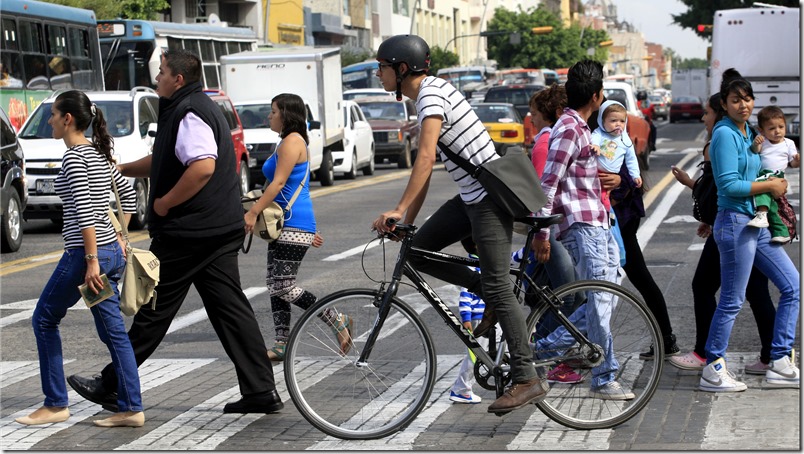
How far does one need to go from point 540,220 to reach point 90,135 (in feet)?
43.1

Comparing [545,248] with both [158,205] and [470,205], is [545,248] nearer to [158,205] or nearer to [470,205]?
[470,205]

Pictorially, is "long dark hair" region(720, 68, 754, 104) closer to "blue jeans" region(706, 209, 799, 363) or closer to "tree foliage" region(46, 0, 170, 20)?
"blue jeans" region(706, 209, 799, 363)

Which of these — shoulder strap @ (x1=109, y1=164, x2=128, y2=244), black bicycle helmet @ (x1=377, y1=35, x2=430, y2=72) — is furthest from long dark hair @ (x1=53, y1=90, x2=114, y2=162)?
black bicycle helmet @ (x1=377, y1=35, x2=430, y2=72)

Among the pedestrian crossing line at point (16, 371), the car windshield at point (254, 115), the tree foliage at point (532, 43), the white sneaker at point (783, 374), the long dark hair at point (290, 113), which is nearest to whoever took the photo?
the white sneaker at point (783, 374)

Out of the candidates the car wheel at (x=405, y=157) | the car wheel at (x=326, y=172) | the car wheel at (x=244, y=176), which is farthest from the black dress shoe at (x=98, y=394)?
the car wheel at (x=405, y=157)

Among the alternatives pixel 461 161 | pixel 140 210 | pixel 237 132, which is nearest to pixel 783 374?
pixel 461 161

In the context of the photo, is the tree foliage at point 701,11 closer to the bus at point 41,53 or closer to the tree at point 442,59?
the tree at point 442,59

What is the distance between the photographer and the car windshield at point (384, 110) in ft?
114

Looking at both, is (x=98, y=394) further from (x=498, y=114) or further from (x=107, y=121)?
(x=498, y=114)

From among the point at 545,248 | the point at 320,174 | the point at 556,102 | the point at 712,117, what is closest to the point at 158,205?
the point at 545,248

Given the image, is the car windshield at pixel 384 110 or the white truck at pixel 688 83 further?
the white truck at pixel 688 83

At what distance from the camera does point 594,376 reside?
6.42 meters

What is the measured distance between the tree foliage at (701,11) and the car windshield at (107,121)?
5018 centimetres

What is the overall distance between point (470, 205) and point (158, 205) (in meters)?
1.48
